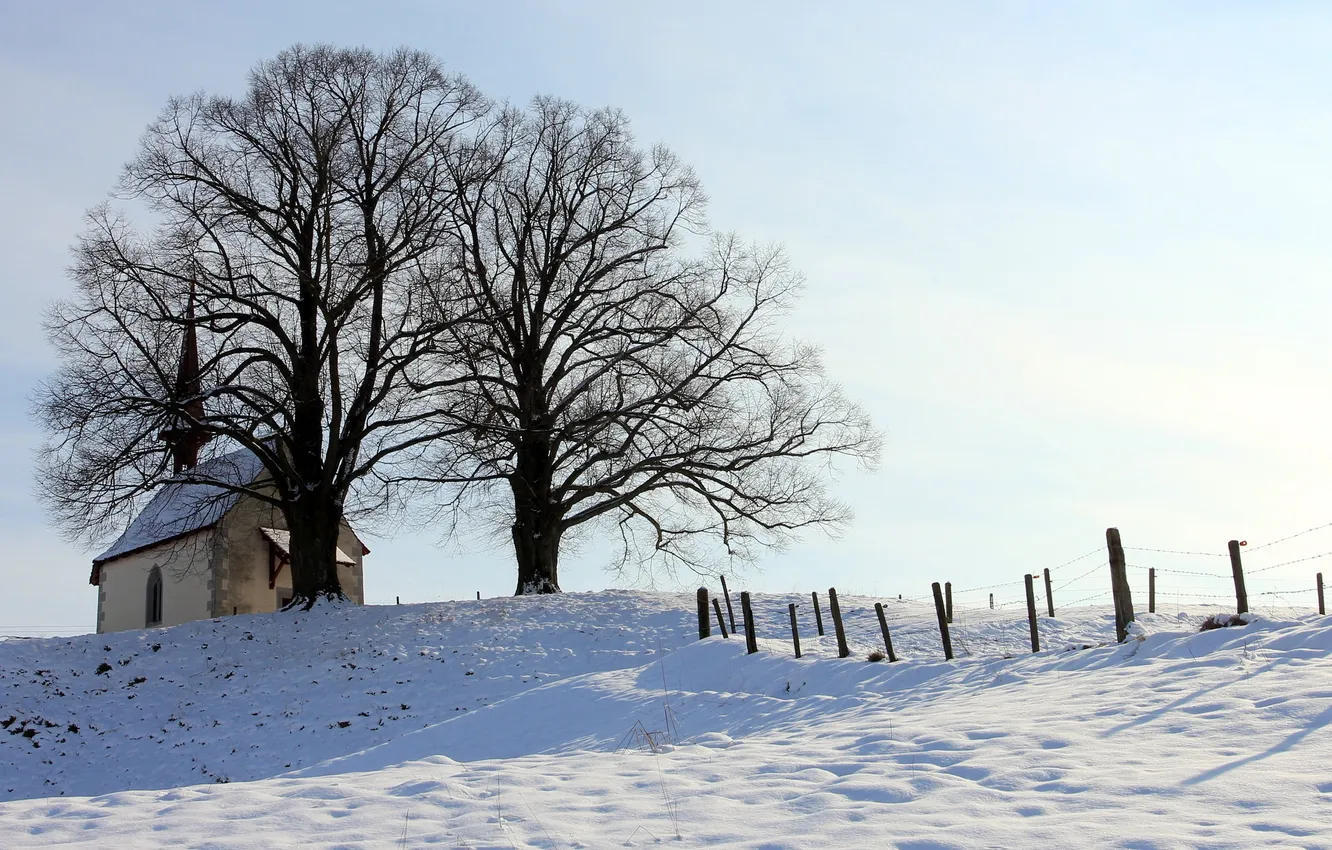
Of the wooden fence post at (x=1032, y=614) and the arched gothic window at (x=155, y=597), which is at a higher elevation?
the arched gothic window at (x=155, y=597)

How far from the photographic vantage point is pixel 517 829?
25.3 feet

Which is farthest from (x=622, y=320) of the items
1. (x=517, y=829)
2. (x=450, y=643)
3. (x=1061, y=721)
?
(x=517, y=829)

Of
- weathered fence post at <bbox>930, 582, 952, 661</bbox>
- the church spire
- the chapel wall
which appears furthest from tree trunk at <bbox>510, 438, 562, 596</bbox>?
weathered fence post at <bbox>930, 582, 952, 661</bbox>

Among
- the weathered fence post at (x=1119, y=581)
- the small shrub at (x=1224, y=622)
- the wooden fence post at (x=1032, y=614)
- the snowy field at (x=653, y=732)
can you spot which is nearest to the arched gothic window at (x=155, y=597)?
the snowy field at (x=653, y=732)

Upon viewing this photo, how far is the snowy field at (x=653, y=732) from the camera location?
297 inches

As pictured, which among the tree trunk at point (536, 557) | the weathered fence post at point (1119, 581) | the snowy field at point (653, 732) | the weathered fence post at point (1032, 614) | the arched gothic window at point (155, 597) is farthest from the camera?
the arched gothic window at point (155, 597)

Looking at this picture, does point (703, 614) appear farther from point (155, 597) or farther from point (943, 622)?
point (155, 597)

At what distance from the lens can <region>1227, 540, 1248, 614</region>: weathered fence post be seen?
14516 mm

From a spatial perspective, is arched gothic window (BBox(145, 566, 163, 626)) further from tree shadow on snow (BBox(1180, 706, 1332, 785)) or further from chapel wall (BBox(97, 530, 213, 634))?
tree shadow on snow (BBox(1180, 706, 1332, 785))

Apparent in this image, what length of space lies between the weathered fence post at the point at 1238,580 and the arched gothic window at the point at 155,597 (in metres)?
32.4

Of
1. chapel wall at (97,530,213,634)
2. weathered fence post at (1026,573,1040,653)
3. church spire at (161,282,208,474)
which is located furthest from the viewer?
chapel wall at (97,530,213,634)

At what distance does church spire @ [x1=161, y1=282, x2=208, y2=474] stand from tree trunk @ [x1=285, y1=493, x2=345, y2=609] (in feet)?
8.94

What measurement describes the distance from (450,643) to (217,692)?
442 centimetres

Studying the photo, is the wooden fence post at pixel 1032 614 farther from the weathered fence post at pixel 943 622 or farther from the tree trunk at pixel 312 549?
the tree trunk at pixel 312 549
